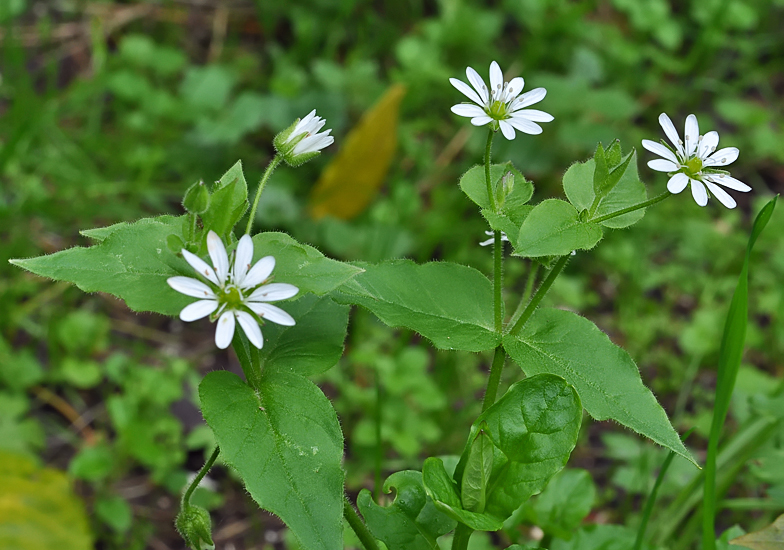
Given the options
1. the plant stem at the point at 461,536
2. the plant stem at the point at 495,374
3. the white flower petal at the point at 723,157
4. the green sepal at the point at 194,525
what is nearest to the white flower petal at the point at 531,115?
the white flower petal at the point at 723,157

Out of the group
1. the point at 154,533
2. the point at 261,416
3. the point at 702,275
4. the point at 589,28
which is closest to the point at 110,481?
the point at 154,533

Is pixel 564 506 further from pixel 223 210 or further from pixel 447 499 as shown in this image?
pixel 223 210

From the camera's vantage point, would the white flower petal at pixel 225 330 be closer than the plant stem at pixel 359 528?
Yes

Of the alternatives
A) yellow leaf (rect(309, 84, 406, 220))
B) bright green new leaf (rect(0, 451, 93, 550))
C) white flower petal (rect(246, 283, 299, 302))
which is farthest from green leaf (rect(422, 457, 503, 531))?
yellow leaf (rect(309, 84, 406, 220))

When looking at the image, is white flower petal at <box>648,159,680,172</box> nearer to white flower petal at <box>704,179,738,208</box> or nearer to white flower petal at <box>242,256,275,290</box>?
white flower petal at <box>704,179,738,208</box>

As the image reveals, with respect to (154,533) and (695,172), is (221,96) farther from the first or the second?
(695,172)

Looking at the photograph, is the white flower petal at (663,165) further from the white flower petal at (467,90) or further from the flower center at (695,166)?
the white flower petal at (467,90)
